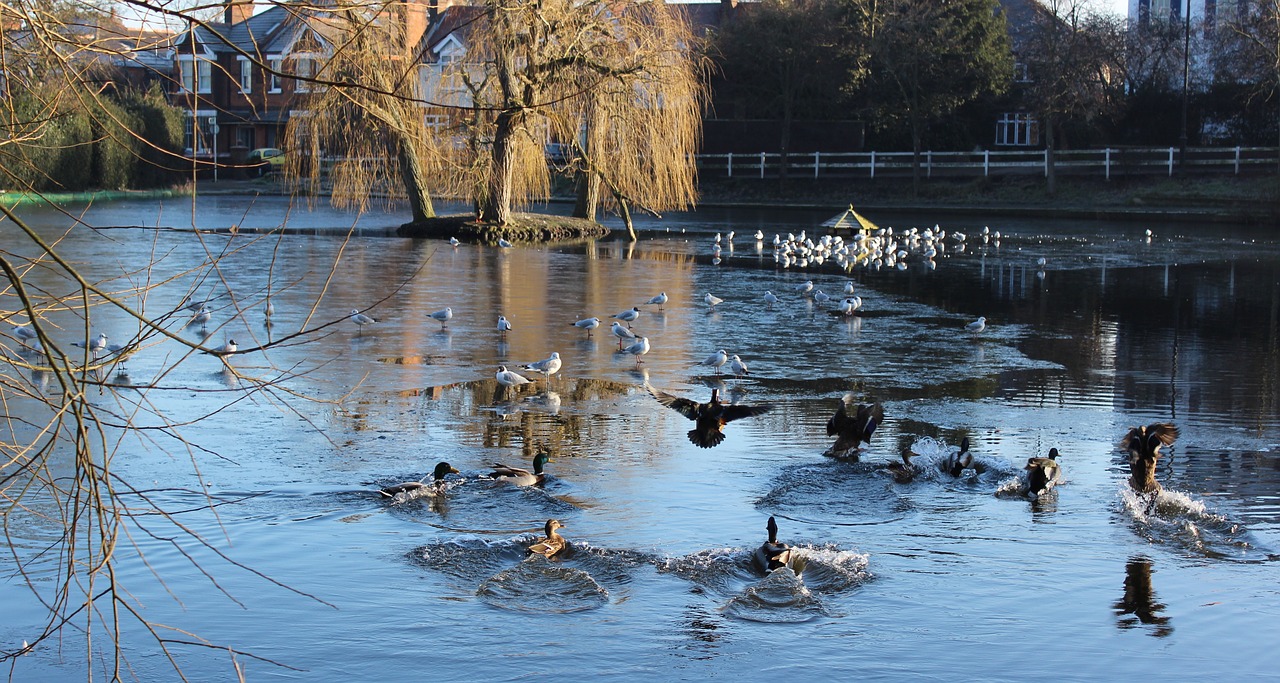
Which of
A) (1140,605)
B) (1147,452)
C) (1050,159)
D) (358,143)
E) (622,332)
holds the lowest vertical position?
(1140,605)

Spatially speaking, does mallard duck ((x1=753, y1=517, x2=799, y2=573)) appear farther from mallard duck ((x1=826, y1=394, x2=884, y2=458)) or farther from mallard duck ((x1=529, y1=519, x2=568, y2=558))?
mallard duck ((x1=826, y1=394, x2=884, y2=458))

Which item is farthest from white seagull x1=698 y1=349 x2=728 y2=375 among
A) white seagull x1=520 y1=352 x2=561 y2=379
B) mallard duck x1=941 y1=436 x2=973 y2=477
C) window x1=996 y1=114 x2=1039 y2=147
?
window x1=996 y1=114 x2=1039 y2=147

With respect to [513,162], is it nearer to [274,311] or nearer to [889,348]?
[274,311]

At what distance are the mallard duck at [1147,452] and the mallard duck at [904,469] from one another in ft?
4.97

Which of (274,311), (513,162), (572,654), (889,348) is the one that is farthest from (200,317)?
(513,162)

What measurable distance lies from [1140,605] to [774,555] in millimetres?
2026

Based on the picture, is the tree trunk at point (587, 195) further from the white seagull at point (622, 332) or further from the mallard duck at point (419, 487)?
the mallard duck at point (419, 487)

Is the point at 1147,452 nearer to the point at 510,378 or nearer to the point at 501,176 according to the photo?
the point at 510,378

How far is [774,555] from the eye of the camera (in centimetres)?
720

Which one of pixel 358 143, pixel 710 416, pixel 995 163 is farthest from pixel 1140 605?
pixel 995 163

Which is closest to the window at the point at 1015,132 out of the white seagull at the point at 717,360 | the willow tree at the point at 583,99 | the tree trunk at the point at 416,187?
the willow tree at the point at 583,99

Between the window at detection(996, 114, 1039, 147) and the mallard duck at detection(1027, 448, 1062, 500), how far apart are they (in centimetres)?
5551

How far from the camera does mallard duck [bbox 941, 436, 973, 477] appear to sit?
9258 mm

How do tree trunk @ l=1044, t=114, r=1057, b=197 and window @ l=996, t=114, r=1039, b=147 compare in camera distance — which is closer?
tree trunk @ l=1044, t=114, r=1057, b=197
